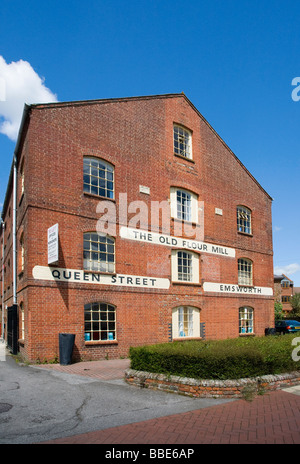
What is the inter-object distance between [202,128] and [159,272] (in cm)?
887

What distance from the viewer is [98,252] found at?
1557 centimetres

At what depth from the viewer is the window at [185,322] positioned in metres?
18.1

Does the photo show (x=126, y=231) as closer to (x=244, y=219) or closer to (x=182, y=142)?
(x=182, y=142)

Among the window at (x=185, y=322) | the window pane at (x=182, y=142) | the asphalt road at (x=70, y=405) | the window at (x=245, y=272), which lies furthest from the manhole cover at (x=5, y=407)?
the window at (x=245, y=272)

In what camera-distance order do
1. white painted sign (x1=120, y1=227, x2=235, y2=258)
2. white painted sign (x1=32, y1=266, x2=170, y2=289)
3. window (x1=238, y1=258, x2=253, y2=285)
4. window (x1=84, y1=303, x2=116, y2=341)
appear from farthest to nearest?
1. window (x1=238, y1=258, x2=253, y2=285)
2. white painted sign (x1=120, y1=227, x2=235, y2=258)
3. window (x1=84, y1=303, x2=116, y2=341)
4. white painted sign (x1=32, y1=266, x2=170, y2=289)

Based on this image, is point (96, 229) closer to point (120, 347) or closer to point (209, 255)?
point (120, 347)

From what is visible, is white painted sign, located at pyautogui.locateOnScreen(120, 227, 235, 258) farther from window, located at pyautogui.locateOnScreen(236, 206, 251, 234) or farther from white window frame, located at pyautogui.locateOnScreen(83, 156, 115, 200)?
window, located at pyautogui.locateOnScreen(236, 206, 251, 234)

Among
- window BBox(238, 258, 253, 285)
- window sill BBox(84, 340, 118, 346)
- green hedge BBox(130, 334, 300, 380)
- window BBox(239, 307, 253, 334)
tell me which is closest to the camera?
green hedge BBox(130, 334, 300, 380)

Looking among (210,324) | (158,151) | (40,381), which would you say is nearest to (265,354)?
(40,381)

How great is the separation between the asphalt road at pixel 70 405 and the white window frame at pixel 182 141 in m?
12.8

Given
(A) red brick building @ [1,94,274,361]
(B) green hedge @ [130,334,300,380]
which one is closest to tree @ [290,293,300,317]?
(A) red brick building @ [1,94,274,361]

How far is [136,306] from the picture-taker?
16.5 m

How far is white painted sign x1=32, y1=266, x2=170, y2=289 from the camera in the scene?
45.3 ft

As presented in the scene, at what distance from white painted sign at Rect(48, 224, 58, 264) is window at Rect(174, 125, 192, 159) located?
864 centimetres
